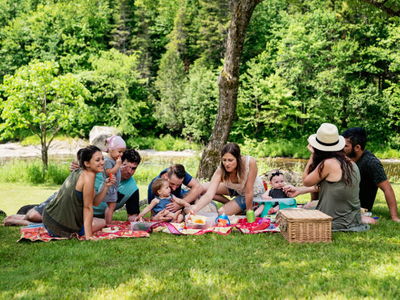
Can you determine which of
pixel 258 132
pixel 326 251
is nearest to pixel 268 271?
pixel 326 251

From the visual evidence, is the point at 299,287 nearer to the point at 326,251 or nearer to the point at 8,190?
the point at 326,251

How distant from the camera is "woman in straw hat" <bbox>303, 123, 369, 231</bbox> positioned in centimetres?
437

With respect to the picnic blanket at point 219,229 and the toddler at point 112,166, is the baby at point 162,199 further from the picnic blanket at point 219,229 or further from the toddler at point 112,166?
the toddler at point 112,166

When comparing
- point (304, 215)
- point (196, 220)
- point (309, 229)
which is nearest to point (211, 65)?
point (196, 220)

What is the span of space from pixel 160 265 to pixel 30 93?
991cm

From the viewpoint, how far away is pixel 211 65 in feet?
101

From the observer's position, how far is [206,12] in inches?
1236

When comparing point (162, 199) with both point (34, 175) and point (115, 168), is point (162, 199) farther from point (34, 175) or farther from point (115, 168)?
point (34, 175)

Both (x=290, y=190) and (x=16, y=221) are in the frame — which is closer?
(x=16, y=221)

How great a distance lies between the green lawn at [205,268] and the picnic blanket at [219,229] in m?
0.14

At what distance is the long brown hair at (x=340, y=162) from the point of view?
14.3 feet

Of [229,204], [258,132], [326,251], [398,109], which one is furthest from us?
[258,132]

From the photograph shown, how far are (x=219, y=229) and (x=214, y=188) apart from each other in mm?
657

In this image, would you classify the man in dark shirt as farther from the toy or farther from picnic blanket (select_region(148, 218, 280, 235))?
the toy
